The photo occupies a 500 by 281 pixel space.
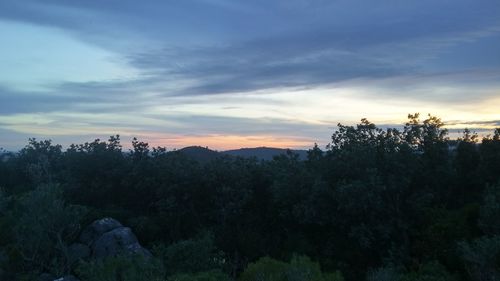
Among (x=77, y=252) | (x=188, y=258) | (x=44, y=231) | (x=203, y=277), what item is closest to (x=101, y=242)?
(x=77, y=252)

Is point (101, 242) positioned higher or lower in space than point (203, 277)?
lower

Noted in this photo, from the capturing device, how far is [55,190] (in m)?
28.1

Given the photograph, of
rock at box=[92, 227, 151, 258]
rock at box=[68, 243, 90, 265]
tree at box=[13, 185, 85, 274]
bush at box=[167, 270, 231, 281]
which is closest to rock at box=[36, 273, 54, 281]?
tree at box=[13, 185, 85, 274]

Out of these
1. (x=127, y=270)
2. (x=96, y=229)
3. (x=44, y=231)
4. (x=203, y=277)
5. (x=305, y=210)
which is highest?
(x=305, y=210)

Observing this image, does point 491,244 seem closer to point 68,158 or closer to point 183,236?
point 183,236

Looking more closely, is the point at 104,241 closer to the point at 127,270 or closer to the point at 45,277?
the point at 45,277

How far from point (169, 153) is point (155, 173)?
2116 millimetres

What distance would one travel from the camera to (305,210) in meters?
28.2

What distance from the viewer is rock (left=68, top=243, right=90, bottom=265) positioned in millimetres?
27156

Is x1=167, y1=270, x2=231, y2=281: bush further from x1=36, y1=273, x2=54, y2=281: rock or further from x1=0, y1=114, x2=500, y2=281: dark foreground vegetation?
x1=36, y1=273, x2=54, y2=281: rock

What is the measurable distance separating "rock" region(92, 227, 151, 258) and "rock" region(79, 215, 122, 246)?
79 centimetres

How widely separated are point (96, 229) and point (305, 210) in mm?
12550

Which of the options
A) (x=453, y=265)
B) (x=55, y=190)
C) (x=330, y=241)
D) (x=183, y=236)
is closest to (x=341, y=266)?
(x=330, y=241)

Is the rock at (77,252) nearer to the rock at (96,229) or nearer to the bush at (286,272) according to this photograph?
the rock at (96,229)
